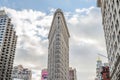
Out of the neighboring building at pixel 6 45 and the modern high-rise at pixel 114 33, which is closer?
the modern high-rise at pixel 114 33

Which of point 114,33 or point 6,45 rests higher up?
point 6,45

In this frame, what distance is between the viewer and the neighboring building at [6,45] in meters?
153

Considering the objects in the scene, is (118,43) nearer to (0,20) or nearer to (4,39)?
(4,39)

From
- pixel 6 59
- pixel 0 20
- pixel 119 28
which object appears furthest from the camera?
pixel 0 20

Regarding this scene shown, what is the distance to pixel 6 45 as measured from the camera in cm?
16288

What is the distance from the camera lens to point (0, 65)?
15050 centimetres

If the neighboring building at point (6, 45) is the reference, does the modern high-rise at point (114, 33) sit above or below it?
below

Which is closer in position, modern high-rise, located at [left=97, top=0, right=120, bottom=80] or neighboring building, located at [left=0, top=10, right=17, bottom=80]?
modern high-rise, located at [left=97, top=0, right=120, bottom=80]

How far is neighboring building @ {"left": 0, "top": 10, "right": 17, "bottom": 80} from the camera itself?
503 feet

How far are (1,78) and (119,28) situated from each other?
120 meters

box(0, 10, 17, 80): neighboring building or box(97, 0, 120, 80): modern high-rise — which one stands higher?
box(0, 10, 17, 80): neighboring building

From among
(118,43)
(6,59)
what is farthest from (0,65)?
(118,43)

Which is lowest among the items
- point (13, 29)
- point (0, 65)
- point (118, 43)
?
point (118, 43)

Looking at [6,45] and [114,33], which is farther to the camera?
[6,45]
